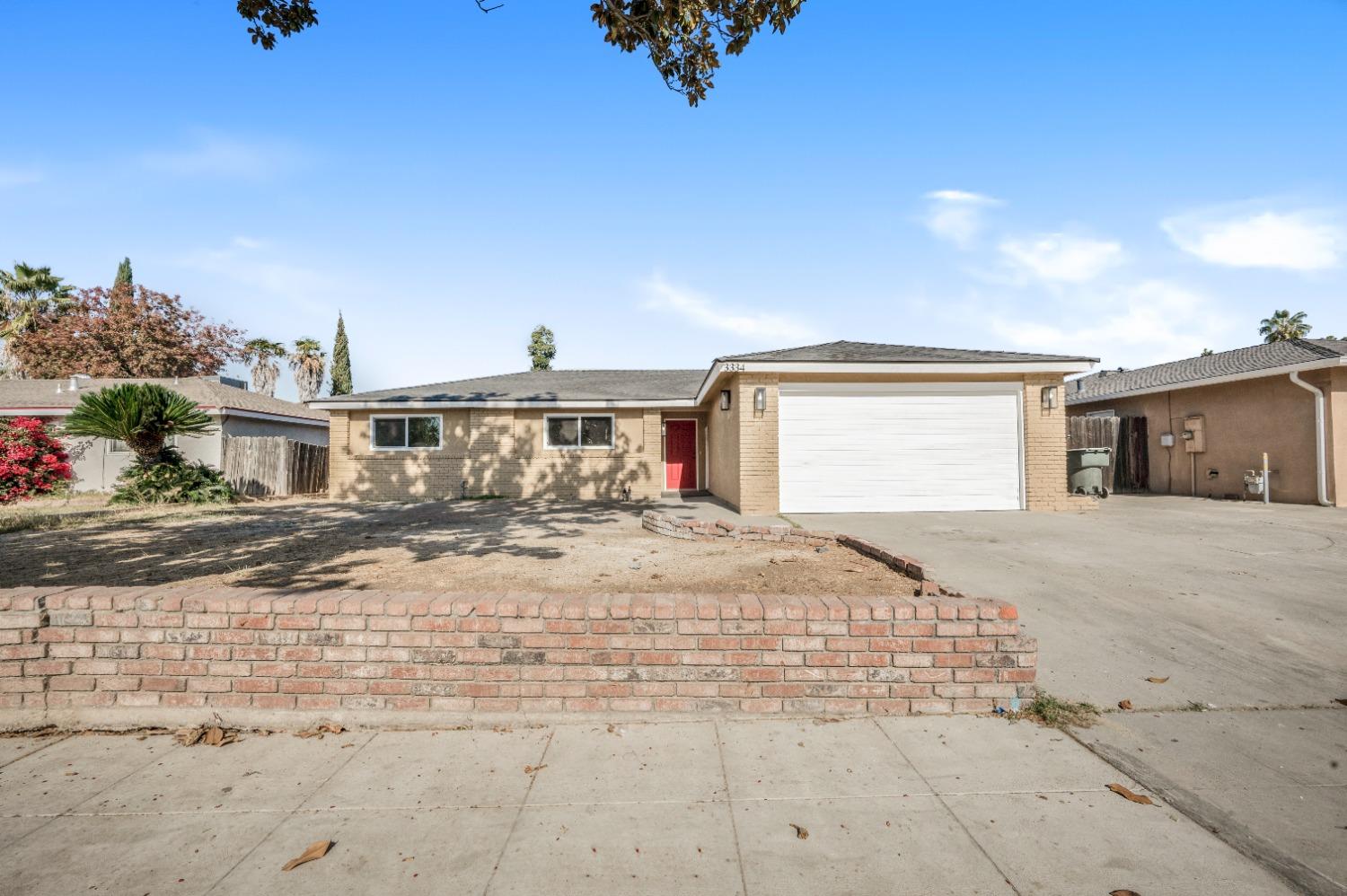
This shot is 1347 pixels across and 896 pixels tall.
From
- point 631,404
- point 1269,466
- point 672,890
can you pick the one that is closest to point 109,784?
point 672,890

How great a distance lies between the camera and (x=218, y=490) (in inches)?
534

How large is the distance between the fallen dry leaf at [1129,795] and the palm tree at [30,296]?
138 feet

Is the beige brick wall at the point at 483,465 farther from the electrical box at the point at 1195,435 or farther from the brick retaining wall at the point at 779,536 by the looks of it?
the electrical box at the point at 1195,435

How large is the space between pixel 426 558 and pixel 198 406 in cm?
1462

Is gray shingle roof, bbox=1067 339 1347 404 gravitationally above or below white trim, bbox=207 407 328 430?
above

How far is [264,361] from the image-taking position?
120ft

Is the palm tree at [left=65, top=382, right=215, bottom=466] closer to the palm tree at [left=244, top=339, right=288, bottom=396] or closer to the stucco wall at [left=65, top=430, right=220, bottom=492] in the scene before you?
the stucco wall at [left=65, top=430, right=220, bottom=492]

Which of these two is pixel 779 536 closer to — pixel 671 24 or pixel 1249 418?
pixel 671 24

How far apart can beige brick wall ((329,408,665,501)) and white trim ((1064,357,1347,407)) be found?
1300 centimetres

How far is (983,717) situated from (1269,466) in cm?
1460

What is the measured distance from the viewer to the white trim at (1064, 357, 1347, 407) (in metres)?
11.3

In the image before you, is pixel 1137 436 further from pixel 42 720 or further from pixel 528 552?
pixel 42 720

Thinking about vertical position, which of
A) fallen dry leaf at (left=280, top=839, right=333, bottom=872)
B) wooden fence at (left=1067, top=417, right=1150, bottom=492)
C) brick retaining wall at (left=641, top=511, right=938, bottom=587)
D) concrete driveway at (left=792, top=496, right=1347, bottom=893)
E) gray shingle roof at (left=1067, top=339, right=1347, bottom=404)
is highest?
gray shingle roof at (left=1067, top=339, right=1347, bottom=404)

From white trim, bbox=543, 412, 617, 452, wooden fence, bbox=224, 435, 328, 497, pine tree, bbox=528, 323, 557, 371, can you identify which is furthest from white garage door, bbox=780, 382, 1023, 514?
pine tree, bbox=528, 323, 557, 371
